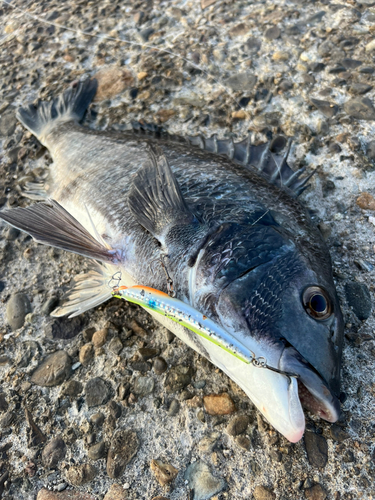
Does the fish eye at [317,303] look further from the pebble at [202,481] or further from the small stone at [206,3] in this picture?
the small stone at [206,3]

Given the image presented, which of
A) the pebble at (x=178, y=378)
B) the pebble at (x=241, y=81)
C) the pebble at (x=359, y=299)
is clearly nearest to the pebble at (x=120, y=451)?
the pebble at (x=178, y=378)

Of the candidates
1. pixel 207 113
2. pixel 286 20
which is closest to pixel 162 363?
pixel 207 113

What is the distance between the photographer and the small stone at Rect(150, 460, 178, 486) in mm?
1963

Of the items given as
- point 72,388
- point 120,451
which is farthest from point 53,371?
point 120,451

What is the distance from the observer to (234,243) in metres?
1.95

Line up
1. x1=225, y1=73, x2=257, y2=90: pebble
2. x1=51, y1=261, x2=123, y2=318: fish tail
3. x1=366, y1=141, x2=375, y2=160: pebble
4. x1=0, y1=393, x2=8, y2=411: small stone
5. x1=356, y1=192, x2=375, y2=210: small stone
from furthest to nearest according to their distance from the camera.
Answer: x1=225, y1=73, x2=257, y2=90: pebble, x1=366, y1=141, x2=375, y2=160: pebble, x1=356, y1=192, x2=375, y2=210: small stone, x1=51, y1=261, x2=123, y2=318: fish tail, x1=0, y1=393, x2=8, y2=411: small stone

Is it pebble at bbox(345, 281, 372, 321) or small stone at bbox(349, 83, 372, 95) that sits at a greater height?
small stone at bbox(349, 83, 372, 95)

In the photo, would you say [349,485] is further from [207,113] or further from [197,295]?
[207,113]

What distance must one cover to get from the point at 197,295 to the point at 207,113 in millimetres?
2442

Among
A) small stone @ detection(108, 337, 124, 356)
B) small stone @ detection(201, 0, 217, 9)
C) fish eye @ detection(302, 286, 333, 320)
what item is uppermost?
small stone @ detection(201, 0, 217, 9)

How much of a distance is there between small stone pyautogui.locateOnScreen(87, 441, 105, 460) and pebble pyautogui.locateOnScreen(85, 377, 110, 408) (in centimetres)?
24

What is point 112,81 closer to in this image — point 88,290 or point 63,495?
point 88,290

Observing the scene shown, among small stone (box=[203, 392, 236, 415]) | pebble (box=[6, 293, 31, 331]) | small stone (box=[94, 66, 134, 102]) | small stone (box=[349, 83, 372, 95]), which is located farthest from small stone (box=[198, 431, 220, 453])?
small stone (box=[94, 66, 134, 102])

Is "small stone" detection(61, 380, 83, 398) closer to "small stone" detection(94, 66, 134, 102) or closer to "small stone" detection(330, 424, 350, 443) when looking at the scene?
"small stone" detection(330, 424, 350, 443)
